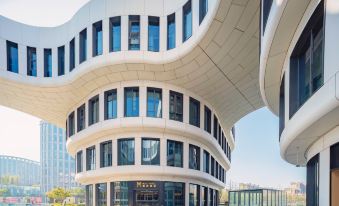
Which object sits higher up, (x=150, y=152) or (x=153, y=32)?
(x=153, y=32)

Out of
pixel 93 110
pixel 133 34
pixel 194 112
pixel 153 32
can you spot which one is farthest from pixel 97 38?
pixel 194 112

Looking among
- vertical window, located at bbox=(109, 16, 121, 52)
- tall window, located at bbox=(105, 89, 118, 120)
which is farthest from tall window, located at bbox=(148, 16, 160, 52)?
tall window, located at bbox=(105, 89, 118, 120)

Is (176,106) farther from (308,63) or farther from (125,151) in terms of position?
(308,63)

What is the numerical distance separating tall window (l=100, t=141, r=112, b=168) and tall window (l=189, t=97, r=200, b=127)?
5681 millimetres

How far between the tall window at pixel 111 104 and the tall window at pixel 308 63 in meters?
13.0

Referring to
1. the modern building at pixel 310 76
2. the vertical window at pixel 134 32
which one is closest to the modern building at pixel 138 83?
the vertical window at pixel 134 32

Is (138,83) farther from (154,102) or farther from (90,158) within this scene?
(90,158)

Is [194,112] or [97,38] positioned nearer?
[97,38]

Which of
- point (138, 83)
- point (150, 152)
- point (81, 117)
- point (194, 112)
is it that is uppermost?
point (138, 83)

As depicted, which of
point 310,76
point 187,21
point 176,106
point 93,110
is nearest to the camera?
point 310,76

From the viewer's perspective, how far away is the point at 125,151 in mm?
19500

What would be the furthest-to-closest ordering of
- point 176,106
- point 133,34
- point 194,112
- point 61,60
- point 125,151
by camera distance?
point 61,60 < point 194,112 < point 176,106 < point 125,151 < point 133,34

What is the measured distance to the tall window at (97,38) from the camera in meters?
18.9

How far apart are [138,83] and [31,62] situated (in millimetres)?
8861
